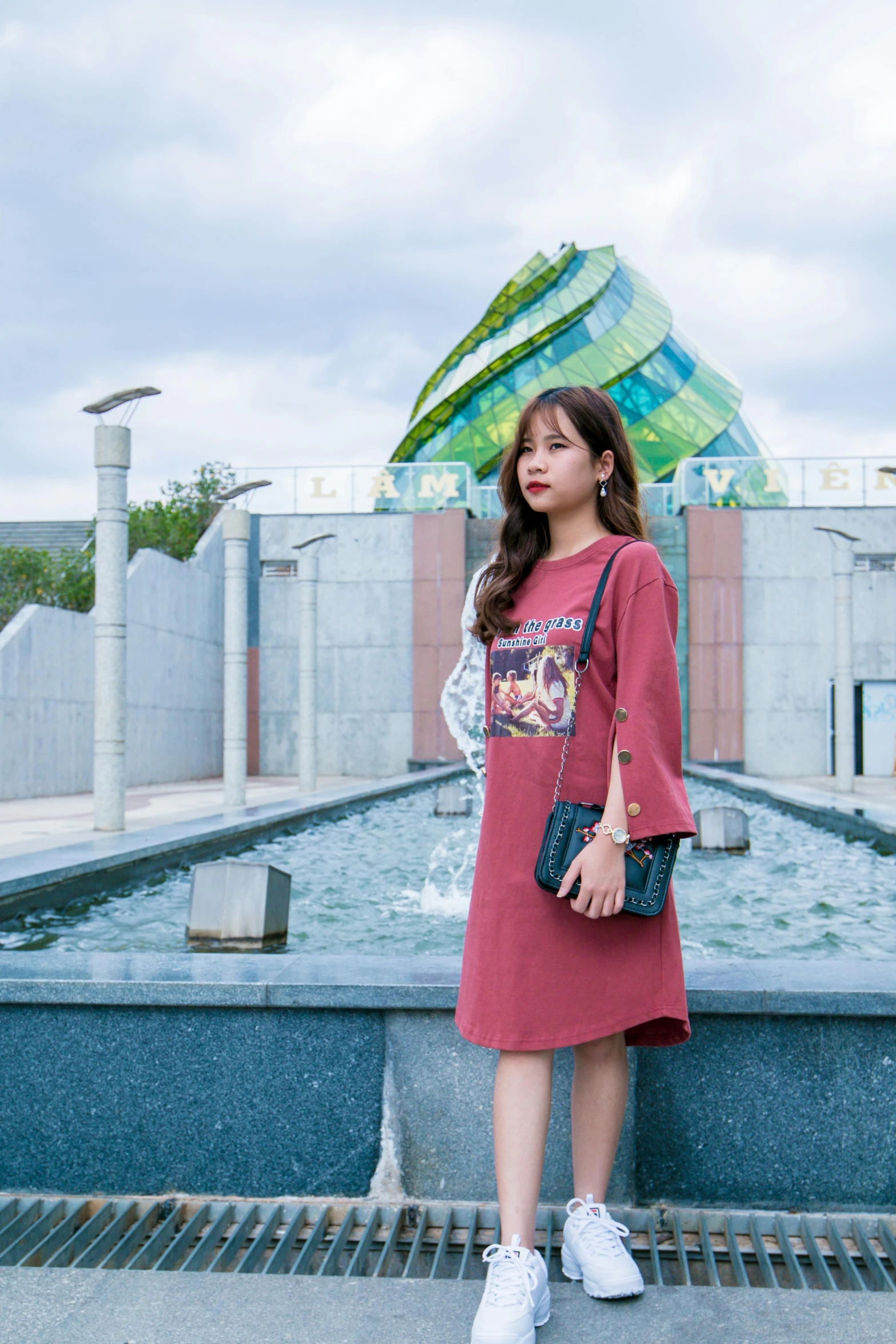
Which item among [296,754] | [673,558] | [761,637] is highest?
[673,558]

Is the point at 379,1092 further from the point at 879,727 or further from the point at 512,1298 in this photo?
the point at 879,727

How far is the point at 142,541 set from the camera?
22.1 meters

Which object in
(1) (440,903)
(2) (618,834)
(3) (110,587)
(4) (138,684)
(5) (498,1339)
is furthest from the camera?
(4) (138,684)

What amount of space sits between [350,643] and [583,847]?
19.7 m

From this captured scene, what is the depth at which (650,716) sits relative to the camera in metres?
1.93

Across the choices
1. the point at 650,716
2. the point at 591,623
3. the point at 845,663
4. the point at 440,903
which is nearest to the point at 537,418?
the point at 591,623

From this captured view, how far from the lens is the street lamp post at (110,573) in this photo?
349 inches

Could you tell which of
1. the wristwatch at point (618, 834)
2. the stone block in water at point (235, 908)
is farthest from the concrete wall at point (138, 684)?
the wristwatch at point (618, 834)

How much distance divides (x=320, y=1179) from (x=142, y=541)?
20760 mm

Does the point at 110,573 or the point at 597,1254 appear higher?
the point at 110,573

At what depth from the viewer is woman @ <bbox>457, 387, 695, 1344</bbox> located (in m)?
1.89

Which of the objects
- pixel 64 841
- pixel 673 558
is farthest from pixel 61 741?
pixel 673 558

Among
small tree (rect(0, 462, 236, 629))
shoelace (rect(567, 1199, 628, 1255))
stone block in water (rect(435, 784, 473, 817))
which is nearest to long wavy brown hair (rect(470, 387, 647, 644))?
shoelace (rect(567, 1199, 628, 1255))

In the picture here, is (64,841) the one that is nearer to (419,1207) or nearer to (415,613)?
(419,1207)
